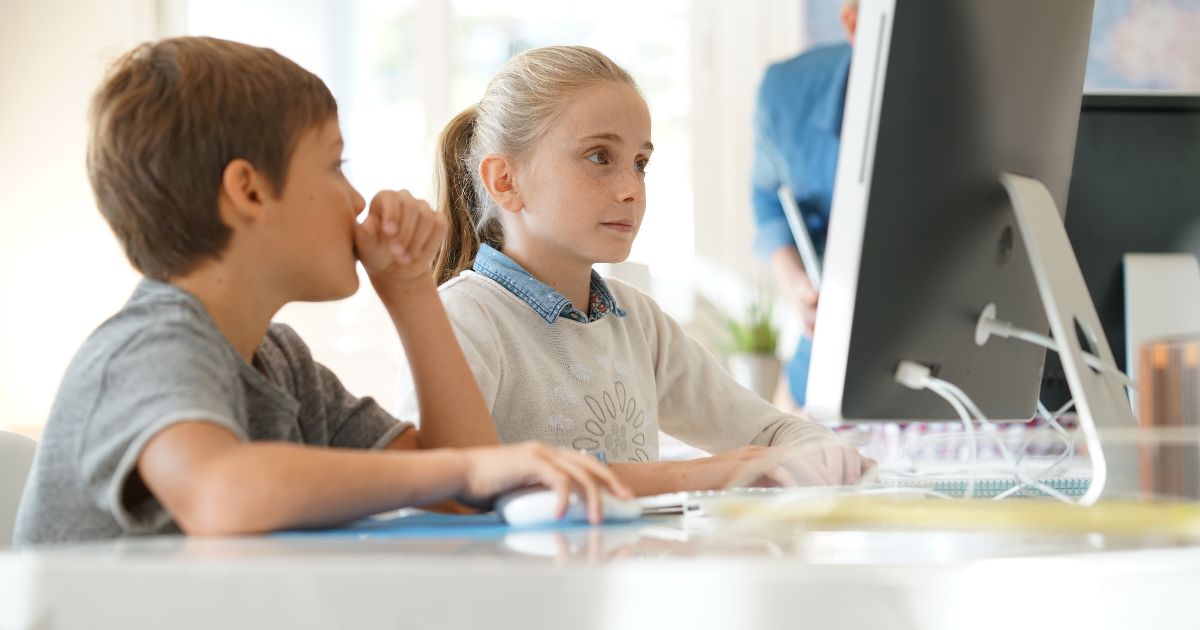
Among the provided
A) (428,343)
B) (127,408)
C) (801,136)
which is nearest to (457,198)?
(428,343)

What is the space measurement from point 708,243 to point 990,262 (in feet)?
9.92

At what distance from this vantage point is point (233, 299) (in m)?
0.85

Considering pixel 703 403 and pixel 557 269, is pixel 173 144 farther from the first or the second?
pixel 703 403

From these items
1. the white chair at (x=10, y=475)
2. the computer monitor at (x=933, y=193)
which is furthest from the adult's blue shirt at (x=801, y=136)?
the white chair at (x=10, y=475)

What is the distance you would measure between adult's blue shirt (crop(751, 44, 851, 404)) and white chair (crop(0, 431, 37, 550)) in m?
1.79

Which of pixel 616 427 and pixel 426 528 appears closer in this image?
pixel 426 528

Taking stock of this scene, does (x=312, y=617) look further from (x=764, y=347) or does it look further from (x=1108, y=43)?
(x=1108, y=43)

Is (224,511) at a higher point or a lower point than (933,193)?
lower

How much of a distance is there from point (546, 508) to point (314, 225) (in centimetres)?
33

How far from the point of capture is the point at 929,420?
3.26ft

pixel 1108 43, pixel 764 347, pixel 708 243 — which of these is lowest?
pixel 764 347

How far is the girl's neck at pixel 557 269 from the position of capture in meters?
1.42

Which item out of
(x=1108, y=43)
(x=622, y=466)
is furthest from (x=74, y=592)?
(x=1108, y=43)

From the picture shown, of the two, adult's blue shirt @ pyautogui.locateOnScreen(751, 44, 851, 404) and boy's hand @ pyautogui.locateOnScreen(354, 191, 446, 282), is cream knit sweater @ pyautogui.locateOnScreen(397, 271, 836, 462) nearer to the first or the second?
boy's hand @ pyautogui.locateOnScreen(354, 191, 446, 282)
